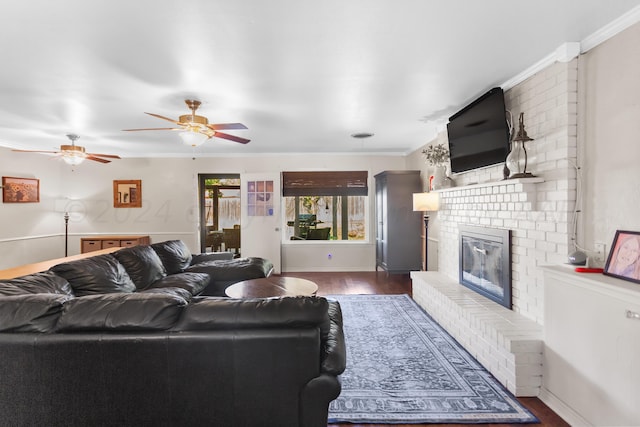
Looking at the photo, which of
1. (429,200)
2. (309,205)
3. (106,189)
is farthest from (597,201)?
(106,189)

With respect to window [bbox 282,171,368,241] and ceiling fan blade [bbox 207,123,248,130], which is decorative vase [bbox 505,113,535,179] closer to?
ceiling fan blade [bbox 207,123,248,130]

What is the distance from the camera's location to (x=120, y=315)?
155cm

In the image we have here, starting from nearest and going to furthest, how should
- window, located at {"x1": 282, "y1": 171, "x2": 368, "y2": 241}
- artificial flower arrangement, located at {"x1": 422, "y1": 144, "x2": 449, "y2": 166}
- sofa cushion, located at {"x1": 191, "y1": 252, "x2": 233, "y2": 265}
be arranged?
artificial flower arrangement, located at {"x1": 422, "y1": 144, "x2": 449, "y2": 166} → sofa cushion, located at {"x1": 191, "y1": 252, "x2": 233, "y2": 265} → window, located at {"x1": 282, "y1": 171, "x2": 368, "y2": 241}

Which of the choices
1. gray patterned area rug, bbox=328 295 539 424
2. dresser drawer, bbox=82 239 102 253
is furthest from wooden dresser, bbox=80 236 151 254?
gray patterned area rug, bbox=328 295 539 424

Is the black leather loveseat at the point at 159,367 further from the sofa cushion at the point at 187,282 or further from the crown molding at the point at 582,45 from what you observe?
the crown molding at the point at 582,45

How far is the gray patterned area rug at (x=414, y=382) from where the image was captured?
2006mm

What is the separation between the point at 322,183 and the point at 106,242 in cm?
430

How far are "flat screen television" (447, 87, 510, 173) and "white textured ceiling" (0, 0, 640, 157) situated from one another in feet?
0.57

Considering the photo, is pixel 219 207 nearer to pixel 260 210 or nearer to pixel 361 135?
pixel 260 210

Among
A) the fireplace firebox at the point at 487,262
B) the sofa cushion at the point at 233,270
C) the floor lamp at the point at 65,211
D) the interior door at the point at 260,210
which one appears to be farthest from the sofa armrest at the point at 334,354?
the floor lamp at the point at 65,211

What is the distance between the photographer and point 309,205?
6.80 metres

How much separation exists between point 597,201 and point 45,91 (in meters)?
4.63

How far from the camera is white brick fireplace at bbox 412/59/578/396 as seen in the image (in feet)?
A: 7.40

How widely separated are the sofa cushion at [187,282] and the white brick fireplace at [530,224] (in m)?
2.70
